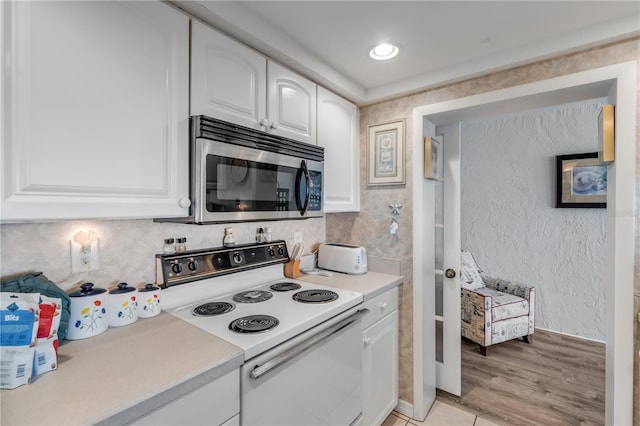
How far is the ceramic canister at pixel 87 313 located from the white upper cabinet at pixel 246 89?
79cm

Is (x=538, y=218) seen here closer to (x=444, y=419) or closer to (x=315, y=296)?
(x=444, y=419)

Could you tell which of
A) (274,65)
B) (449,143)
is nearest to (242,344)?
(274,65)

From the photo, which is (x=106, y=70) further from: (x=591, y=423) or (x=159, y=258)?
(x=591, y=423)

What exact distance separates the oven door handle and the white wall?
8.95ft

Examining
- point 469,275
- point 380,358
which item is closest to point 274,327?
point 380,358

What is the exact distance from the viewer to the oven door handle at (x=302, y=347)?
1067 millimetres

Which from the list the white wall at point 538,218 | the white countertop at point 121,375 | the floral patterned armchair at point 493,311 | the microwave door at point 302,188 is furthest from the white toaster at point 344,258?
the white wall at point 538,218

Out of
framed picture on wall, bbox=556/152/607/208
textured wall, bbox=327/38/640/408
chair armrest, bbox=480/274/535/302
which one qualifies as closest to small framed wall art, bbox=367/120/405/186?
textured wall, bbox=327/38/640/408

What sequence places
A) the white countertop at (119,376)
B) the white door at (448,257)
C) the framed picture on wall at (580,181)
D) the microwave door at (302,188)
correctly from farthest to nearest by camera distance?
the framed picture on wall at (580,181), the white door at (448,257), the microwave door at (302,188), the white countertop at (119,376)

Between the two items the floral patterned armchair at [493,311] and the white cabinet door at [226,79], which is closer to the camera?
the white cabinet door at [226,79]

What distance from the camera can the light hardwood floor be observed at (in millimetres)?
2074

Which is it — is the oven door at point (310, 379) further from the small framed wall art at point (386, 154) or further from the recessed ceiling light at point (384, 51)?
the recessed ceiling light at point (384, 51)

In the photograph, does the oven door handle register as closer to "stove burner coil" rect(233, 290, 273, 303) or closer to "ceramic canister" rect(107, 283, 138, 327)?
"stove burner coil" rect(233, 290, 273, 303)

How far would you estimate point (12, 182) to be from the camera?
82 cm
